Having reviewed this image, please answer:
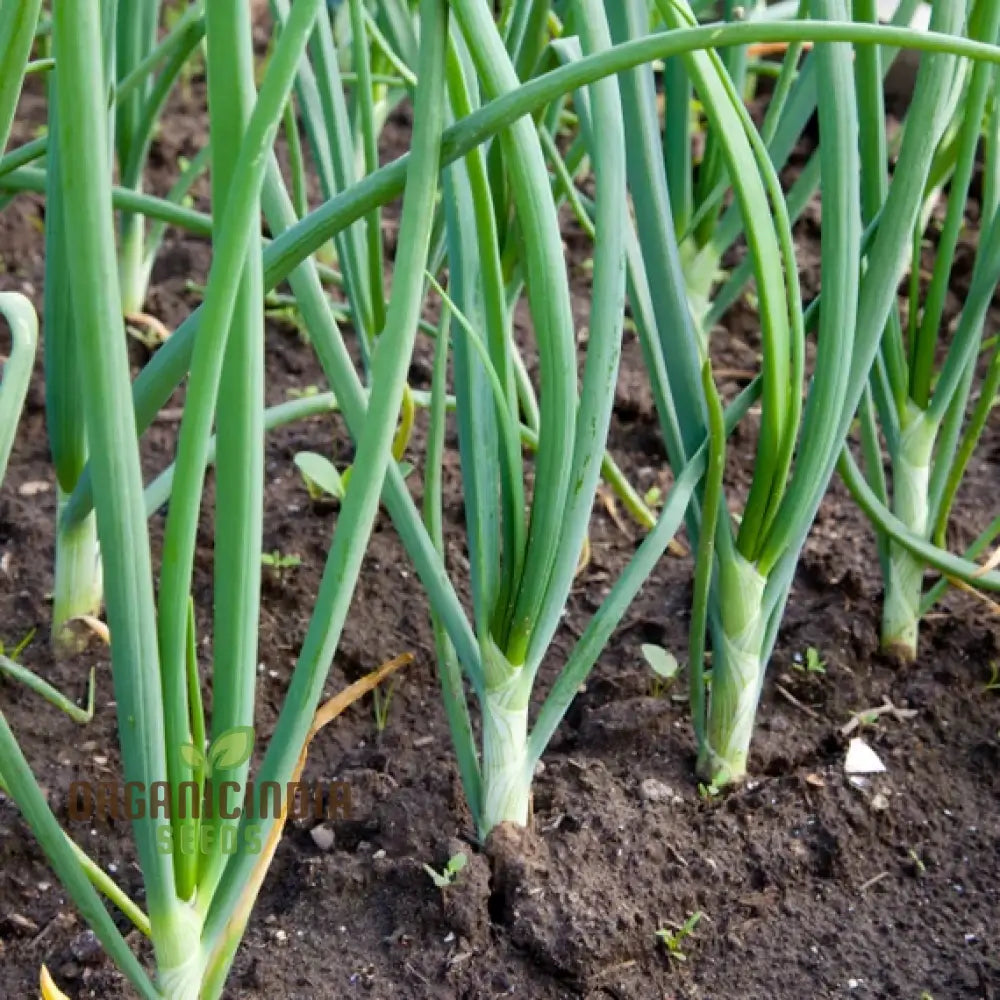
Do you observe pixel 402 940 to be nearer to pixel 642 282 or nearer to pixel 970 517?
pixel 642 282

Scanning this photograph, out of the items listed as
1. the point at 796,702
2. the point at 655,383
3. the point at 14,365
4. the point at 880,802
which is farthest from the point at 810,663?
the point at 14,365

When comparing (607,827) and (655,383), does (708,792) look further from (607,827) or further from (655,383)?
(655,383)

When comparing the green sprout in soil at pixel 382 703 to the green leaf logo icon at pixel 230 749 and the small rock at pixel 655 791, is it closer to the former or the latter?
the small rock at pixel 655 791

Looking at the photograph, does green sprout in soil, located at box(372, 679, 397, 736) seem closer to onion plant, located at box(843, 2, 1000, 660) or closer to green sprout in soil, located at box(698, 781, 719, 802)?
green sprout in soil, located at box(698, 781, 719, 802)

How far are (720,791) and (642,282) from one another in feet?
1.52

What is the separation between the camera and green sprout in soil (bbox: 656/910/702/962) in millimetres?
1108

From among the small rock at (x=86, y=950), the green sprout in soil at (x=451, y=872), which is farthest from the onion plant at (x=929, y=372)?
the small rock at (x=86, y=950)

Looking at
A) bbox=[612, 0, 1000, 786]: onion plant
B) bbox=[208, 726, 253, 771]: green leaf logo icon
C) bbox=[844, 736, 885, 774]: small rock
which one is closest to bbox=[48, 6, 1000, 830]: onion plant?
bbox=[612, 0, 1000, 786]: onion plant

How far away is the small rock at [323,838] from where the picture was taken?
1183 mm

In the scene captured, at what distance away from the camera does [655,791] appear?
1.23m

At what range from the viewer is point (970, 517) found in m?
1.62

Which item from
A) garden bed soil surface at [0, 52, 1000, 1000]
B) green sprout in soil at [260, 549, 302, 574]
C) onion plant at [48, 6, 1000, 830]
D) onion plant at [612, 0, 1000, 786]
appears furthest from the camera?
green sprout in soil at [260, 549, 302, 574]

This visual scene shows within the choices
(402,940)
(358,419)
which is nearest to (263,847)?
(402,940)

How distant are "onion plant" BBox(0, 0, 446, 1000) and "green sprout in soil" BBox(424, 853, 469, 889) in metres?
0.19
